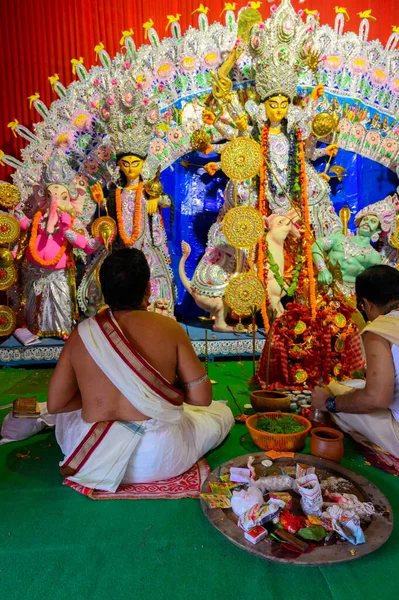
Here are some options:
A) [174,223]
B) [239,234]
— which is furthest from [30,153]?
[239,234]

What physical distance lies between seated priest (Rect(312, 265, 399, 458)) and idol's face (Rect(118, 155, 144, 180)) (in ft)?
12.2

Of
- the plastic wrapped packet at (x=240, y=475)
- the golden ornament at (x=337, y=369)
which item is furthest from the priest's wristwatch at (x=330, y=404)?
the golden ornament at (x=337, y=369)

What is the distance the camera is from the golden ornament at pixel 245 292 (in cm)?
381

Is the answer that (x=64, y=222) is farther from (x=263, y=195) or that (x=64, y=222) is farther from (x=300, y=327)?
(x=300, y=327)

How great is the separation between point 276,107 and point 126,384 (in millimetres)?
4755

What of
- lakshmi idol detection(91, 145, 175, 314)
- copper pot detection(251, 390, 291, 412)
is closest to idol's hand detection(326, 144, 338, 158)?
lakshmi idol detection(91, 145, 175, 314)

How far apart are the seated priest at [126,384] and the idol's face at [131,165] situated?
3587 millimetres

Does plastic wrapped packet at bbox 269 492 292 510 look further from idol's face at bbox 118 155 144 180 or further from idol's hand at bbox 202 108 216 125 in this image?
idol's hand at bbox 202 108 216 125

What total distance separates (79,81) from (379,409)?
5452 mm

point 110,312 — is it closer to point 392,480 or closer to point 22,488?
point 22,488

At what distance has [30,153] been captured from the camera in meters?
5.46

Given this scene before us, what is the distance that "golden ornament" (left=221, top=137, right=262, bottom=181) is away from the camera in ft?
13.4

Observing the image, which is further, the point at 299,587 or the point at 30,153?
the point at 30,153

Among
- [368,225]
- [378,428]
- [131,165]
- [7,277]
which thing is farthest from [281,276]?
[7,277]
